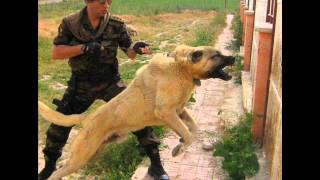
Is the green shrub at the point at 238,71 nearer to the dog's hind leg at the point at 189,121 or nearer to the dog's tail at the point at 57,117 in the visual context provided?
the dog's hind leg at the point at 189,121

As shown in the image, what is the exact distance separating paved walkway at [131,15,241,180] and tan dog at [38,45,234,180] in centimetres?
92

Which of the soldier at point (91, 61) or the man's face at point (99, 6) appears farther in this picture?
the soldier at point (91, 61)

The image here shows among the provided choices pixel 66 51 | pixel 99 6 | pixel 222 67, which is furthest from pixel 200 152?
pixel 99 6

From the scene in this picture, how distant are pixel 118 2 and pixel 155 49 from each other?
54.1ft

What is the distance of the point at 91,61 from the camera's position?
172 inches

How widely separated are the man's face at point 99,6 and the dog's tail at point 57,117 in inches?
36.0

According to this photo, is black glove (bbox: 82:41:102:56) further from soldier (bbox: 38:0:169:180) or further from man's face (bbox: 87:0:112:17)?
man's face (bbox: 87:0:112:17)

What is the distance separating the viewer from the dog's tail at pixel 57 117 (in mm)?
3912

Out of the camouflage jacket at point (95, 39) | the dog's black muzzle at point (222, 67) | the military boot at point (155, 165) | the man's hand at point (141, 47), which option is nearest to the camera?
the dog's black muzzle at point (222, 67)

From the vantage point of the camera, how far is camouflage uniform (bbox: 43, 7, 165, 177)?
4.25 m

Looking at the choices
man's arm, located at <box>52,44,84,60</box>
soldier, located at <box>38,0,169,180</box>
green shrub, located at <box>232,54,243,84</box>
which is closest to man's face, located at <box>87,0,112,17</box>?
soldier, located at <box>38,0,169,180</box>

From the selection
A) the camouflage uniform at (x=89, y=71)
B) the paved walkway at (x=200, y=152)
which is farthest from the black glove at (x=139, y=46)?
the paved walkway at (x=200, y=152)

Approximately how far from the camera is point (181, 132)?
12.6 feet
